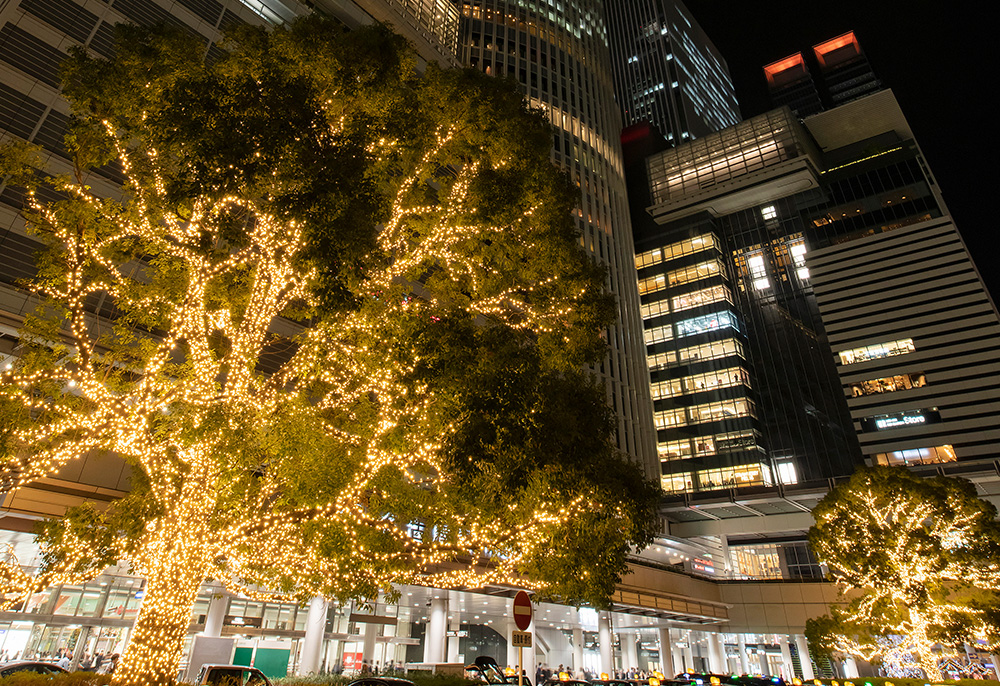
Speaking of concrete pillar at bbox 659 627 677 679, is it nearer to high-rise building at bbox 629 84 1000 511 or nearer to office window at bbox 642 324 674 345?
high-rise building at bbox 629 84 1000 511

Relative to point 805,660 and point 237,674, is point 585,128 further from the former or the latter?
point 237,674

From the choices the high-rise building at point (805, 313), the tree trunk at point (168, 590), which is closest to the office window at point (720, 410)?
the high-rise building at point (805, 313)

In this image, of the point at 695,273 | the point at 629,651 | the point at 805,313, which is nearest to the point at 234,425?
the point at 629,651

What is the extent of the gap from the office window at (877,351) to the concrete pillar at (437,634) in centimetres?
5829

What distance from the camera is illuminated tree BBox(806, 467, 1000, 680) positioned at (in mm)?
16750

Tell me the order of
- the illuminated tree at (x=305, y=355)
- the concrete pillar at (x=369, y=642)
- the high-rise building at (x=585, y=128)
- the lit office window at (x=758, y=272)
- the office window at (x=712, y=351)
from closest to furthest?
the illuminated tree at (x=305, y=355)
the concrete pillar at (x=369, y=642)
the high-rise building at (x=585, y=128)
the office window at (x=712, y=351)
the lit office window at (x=758, y=272)

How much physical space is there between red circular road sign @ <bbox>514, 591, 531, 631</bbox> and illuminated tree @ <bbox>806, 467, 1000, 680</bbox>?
53.5ft

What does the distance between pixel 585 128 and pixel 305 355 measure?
51348 mm

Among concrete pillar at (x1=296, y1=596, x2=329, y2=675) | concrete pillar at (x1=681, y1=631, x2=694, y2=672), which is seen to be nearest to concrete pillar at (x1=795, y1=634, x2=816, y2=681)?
concrete pillar at (x1=681, y1=631, x2=694, y2=672)

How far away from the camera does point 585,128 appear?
52.7 meters

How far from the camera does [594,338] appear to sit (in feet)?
28.9

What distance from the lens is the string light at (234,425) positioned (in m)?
6.75

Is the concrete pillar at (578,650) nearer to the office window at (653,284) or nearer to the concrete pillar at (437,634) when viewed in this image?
the concrete pillar at (437,634)

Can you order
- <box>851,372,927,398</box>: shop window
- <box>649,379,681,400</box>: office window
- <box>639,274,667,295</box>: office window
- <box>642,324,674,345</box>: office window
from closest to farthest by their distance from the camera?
<box>851,372,927,398</box>: shop window < <box>649,379,681,400</box>: office window < <box>642,324,674,345</box>: office window < <box>639,274,667,295</box>: office window
